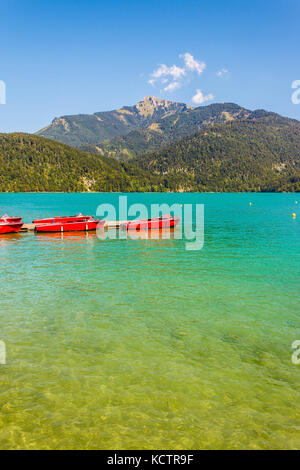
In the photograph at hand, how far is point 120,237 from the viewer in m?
49.0

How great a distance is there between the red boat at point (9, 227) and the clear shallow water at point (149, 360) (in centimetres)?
2773

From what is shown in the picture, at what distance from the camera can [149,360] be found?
1208 cm

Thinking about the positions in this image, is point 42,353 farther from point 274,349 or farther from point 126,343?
point 274,349

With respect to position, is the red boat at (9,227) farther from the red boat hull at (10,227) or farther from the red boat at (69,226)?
the red boat at (69,226)

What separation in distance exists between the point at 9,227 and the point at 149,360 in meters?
45.8

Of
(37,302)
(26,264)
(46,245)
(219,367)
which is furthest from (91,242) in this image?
(219,367)

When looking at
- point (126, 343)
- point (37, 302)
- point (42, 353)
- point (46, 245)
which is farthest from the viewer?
point (46, 245)

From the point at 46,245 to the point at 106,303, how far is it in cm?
2496

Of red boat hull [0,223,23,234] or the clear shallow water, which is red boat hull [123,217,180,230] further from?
the clear shallow water

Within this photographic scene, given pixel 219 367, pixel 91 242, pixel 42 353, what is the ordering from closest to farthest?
pixel 219 367 → pixel 42 353 → pixel 91 242

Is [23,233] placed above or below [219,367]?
above

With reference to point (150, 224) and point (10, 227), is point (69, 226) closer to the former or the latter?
point (10, 227)

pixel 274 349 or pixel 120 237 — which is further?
pixel 120 237

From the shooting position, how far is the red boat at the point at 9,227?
51234mm
